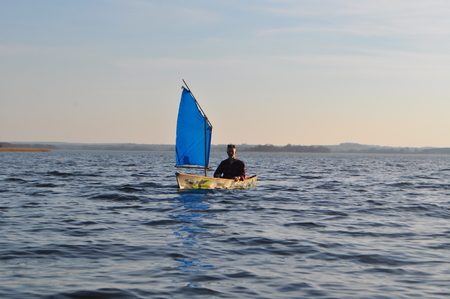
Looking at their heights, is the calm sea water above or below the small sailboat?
below

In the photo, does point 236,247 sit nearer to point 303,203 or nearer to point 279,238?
point 279,238

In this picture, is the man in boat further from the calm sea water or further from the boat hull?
the calm sea water

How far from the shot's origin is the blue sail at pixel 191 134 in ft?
66.7

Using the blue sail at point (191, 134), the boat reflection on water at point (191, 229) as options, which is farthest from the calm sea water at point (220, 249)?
the blue sail at point (191, 134)

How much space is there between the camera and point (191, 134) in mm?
20766

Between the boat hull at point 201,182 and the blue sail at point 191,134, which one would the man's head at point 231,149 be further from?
the blue sail at point 191,134

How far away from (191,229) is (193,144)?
30.2 ft

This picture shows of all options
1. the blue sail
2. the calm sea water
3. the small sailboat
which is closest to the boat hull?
the small sailboat

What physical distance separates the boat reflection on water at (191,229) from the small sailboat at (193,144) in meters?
0.48

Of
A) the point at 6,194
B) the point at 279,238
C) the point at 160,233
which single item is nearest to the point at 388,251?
the point at 279,238

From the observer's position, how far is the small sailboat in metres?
20.1

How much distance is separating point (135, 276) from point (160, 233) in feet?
12.2

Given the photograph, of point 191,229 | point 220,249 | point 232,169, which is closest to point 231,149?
point 232,169

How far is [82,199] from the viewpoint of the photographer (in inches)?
727
